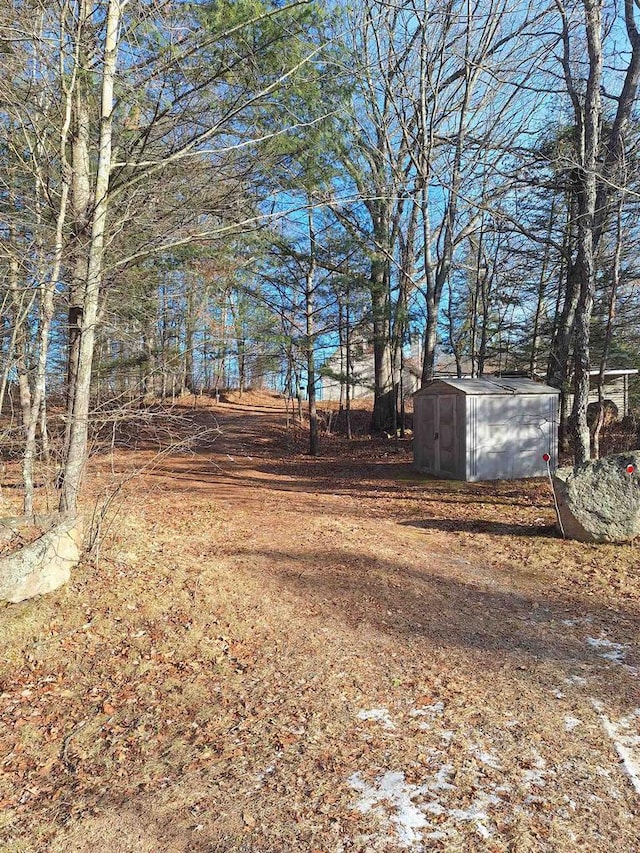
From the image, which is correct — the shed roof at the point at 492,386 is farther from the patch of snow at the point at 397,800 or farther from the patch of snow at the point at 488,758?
the patch of snow at the point at 397,800

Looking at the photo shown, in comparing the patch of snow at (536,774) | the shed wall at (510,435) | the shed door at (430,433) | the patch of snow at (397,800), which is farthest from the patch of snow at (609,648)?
the shed door at (430,433)

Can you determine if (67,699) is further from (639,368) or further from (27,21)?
(639,368)

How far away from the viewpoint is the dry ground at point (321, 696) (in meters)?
2.46

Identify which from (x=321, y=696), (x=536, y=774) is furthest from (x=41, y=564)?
(x=536, y=774)

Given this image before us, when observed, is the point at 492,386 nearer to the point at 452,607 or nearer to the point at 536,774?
the point at 452,607

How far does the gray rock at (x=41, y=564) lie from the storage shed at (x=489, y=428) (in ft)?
26.5

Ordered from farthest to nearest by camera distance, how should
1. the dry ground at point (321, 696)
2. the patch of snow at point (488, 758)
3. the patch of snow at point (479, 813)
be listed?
the patch of snow at point (488, 758) → the dry ground at point (321, 696) → the patch of snow at point (479, 813)

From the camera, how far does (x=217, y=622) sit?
4.57m

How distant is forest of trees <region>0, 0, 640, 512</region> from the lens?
5285 mm

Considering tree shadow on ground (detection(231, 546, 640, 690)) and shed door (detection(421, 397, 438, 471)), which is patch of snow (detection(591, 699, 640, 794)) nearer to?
tree shadow on ground (detection(231, 546, 640, 690))

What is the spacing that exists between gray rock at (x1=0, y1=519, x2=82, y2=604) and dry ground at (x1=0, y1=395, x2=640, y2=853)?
0.46 ft

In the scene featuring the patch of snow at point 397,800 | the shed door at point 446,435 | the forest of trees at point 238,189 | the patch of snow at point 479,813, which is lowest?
the patch of snow at point 397,800

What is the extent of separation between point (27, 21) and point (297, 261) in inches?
383

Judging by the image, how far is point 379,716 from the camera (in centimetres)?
334
